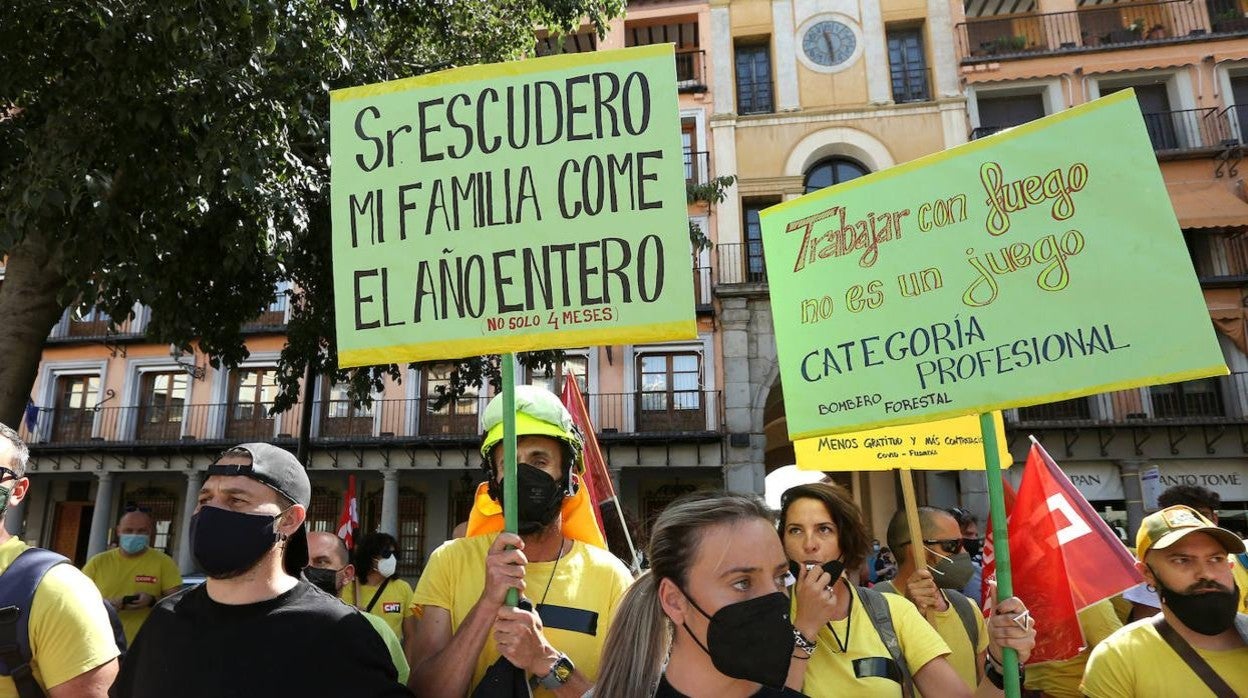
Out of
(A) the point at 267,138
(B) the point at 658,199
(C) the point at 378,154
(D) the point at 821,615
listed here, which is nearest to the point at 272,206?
(A) the point at 267,138

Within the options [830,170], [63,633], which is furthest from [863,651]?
[830,170]

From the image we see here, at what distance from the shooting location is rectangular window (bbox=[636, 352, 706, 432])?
755 inches

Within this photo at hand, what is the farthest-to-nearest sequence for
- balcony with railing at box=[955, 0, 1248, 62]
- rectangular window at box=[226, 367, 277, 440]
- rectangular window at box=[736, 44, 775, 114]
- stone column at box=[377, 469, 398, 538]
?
rectangular window at box=[226, 367, 277, 440], stone column at box=[377, 469, 398, 538], rectangular window at box=[736, 44, 775, 114], balcony with railing at box=[955, 0, 1248, 62]

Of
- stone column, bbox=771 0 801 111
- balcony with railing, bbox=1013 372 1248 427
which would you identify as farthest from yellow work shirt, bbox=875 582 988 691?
stone column, bbox=771 0 801 111

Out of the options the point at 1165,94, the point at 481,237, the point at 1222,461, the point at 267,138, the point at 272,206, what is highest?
the point at 1165,94

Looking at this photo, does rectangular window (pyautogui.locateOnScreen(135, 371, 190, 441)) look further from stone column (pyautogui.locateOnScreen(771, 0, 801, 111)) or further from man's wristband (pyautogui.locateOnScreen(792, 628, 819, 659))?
man's wristband (pyautogui.locateOnScreen(792, 628, 819, 659))

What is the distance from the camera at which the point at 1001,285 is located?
2.70m

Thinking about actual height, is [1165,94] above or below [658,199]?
above

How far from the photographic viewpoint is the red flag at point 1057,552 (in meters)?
3.29

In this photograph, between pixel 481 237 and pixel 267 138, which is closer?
pixel 481 237

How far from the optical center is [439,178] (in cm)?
252

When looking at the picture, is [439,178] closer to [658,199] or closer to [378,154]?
[378,154]

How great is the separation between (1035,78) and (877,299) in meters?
19.1

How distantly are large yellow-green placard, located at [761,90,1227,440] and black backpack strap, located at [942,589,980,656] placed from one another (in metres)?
1.30
